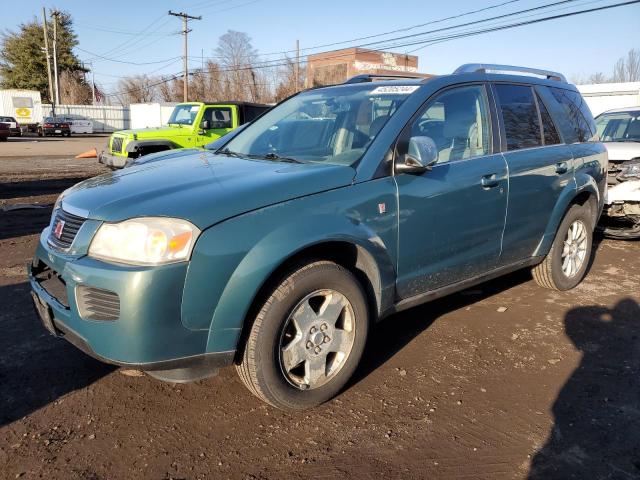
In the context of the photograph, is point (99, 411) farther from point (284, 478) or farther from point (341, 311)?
point (341, 311)

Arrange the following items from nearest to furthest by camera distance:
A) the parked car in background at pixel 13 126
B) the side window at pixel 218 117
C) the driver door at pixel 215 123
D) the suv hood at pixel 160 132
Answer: the suv hood at pixel 160 132
the driver door at pixel 215 123
the side window at pixel 218 117
the parked car in background at pixel 13 126

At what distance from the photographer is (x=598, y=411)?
2.96 m

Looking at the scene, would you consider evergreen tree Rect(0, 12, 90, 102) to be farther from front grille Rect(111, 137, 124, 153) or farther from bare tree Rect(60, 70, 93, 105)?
front grille Rect(111, 137, 124, 153)

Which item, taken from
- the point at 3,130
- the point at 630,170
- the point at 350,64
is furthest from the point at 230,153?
the point at 350,64

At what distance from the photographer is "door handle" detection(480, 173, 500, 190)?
3.60 metres

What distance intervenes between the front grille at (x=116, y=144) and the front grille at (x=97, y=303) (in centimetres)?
971

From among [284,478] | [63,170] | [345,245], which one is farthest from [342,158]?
[63,170]

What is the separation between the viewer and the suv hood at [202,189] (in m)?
2.48

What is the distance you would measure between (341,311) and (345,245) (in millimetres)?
382

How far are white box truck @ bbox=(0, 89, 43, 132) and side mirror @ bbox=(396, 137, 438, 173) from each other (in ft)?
165

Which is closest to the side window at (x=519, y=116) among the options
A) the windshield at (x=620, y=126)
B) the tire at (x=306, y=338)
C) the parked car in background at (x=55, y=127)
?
the tire at (x=306, y=338)

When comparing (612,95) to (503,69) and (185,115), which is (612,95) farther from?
(503,69)

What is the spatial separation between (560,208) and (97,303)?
374 cm

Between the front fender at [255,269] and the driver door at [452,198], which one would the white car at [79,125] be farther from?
the front fender at [255,269]
